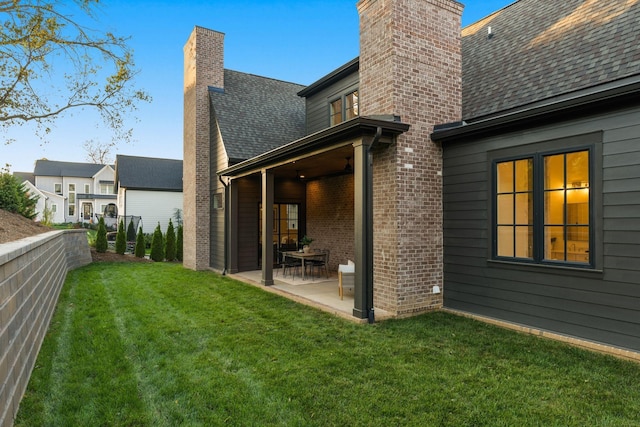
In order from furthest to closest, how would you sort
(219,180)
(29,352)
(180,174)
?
(180,174) → (219,180) → (29,352)

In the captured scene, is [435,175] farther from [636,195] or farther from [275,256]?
[275,256]

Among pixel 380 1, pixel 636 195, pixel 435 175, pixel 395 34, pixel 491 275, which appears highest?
pixel 380 1

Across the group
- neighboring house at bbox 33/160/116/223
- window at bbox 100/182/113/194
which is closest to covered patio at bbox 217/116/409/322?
neighboring house at bbox 33/160/116/223

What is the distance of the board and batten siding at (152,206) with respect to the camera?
945 inches

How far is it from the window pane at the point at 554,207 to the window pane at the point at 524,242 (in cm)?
29

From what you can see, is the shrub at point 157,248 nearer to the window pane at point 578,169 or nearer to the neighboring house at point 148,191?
the neighboring house at point 148,191

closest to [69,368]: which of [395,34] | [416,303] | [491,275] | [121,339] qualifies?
[121,339]

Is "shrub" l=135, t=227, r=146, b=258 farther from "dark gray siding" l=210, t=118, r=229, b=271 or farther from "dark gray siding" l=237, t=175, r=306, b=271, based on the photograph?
"dark gray siding" l=237, t=175, r=306, b=271

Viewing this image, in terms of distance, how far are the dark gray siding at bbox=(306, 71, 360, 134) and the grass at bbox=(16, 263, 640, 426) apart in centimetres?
626

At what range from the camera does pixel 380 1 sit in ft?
19.9

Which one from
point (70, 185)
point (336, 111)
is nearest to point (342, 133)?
point (336, 111)

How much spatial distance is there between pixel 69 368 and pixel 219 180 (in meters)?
7.77

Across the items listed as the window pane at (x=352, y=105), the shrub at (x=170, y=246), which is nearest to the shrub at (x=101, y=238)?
the shrub at (x=170, y=246)

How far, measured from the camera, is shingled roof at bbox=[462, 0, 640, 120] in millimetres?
4941
